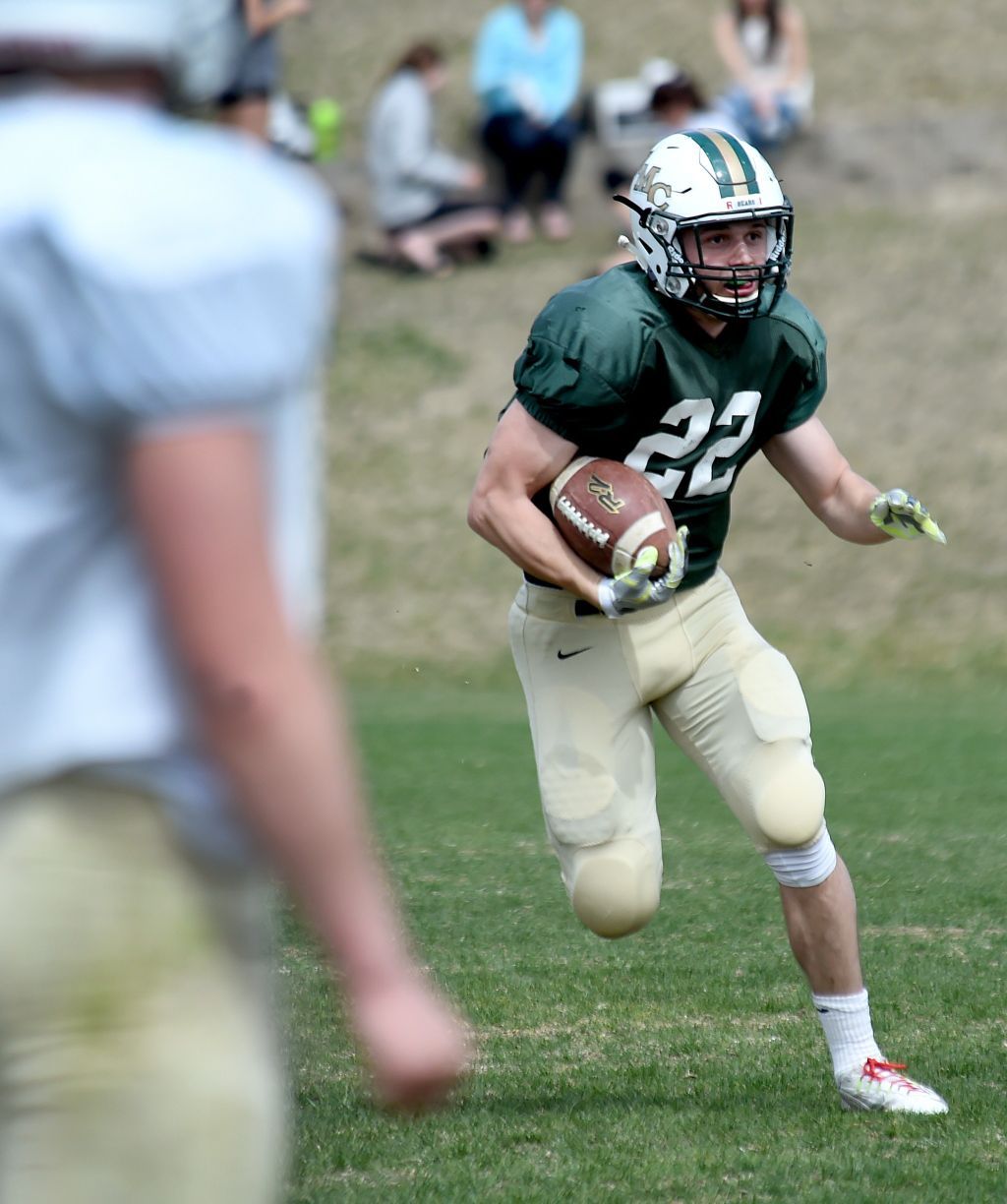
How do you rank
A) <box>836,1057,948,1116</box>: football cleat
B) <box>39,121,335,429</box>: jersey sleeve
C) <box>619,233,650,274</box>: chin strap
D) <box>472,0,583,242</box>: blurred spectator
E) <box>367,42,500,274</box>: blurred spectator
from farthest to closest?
<box>472,0,583,242</box>: blurred spectator < <box>367,42,500,274</box>: blurred spectator < <box>619,233,650,274</box>: chin strap < <box>836,1057,948,1116</box>: football cleat < <box>39,121,335,429</box>: jersey sleeve

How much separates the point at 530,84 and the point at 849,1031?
1276 centimetres

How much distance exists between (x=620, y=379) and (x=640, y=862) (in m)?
0.94

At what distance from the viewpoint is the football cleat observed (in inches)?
147

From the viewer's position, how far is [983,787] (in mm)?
7973

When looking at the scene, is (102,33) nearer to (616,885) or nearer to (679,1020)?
(616,885)

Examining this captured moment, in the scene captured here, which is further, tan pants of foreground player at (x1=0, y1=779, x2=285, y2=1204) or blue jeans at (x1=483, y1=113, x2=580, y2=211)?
blue jeans at (x1=483, y1=113, x2=580, y2=211)

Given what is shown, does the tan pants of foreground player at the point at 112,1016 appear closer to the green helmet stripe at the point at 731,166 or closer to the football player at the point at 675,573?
the football player at the point at 675,573

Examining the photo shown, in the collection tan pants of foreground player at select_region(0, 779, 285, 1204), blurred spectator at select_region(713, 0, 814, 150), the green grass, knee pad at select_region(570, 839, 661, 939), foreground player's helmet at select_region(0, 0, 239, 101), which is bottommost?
blurred spectator at select_region(713, 0, 814, 150)

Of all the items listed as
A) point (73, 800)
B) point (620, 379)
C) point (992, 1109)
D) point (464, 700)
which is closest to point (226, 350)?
point (73, 800)

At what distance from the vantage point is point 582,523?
3.84 meters

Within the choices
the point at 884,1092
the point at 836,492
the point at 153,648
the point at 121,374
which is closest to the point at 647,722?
the point at 836,492

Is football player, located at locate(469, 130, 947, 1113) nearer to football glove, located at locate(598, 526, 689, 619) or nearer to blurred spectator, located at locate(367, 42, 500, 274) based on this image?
football glove, located at locate(598, 526, 689, 619)

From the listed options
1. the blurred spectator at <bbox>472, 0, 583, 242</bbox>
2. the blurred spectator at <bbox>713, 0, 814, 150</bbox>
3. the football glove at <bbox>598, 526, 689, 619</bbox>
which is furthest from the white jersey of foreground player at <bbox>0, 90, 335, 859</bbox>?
the blurred spectator at <bbox>713, 0, 814, 150</bbox>

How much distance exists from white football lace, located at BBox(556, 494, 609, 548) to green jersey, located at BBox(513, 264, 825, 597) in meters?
0.13
